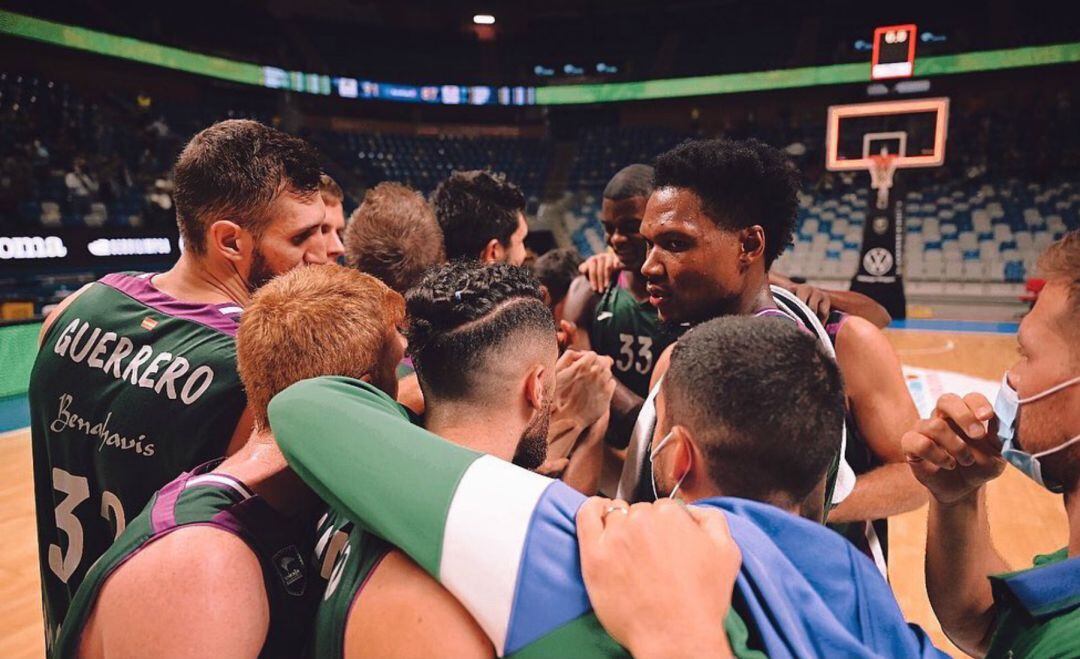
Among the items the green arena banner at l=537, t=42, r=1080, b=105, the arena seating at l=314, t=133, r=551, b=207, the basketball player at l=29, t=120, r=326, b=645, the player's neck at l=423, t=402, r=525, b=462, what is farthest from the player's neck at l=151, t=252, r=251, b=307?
the green arena banner at l=537, t=42, r=1080, b=105

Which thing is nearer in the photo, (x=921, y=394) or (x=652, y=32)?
(x=921, y=394)

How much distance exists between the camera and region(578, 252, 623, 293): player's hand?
10.7 ft

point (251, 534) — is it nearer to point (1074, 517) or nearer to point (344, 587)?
point (344, 587)

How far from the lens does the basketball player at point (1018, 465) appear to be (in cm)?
121

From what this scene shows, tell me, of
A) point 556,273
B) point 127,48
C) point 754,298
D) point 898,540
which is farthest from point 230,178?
point 127,48

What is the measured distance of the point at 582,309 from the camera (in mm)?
3412

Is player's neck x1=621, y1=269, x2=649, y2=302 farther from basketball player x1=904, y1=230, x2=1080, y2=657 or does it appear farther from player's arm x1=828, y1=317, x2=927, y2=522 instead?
basketball player x1=904, y1=230, x2=1080, y2=657

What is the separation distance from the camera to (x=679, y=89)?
1944 cm

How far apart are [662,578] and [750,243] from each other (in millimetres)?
1464

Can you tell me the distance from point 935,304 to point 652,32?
12.6 meters

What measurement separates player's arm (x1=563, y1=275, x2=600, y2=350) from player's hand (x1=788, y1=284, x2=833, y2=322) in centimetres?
104

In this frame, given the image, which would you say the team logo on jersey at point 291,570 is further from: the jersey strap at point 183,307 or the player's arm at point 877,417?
the player's arm at point 877,417

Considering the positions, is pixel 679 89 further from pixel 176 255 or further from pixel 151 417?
pixel 151 417

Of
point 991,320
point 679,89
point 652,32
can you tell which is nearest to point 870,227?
point 991,320
